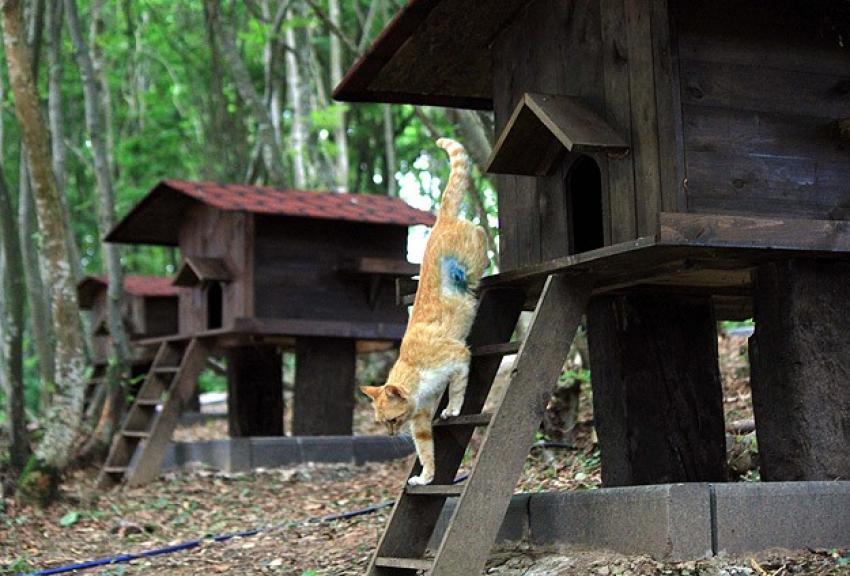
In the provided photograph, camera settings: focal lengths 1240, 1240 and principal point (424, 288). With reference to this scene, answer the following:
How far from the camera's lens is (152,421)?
1418 centimetres

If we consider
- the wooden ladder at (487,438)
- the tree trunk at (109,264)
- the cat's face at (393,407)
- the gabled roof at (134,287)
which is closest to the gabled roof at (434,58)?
the wooden ladder at (487,438)

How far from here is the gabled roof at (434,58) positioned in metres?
8.03

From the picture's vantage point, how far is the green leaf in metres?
10.8

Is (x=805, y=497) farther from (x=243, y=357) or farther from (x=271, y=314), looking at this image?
(x=243, y=357)

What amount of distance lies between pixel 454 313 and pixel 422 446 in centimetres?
82

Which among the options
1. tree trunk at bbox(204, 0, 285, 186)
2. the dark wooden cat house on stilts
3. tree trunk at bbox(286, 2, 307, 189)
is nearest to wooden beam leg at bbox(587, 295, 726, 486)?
the dark wooden cat house on stilts

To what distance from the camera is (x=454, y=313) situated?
24.4 ft

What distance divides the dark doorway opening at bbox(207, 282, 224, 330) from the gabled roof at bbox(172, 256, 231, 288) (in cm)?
27

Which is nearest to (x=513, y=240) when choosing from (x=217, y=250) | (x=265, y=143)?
(x=217, y=250)

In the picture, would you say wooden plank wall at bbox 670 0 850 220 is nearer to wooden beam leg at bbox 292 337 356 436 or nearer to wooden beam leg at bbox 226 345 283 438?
wooden beam leg at bbox 292 337 356 436

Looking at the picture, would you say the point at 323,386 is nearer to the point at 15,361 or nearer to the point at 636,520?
the point at 15,361

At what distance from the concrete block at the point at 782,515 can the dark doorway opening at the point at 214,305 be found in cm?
893

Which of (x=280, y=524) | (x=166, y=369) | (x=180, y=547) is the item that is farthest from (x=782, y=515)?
(x=166, y=369)

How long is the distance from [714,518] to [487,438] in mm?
1261
